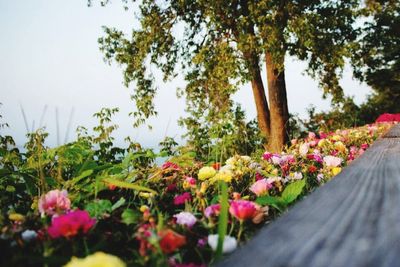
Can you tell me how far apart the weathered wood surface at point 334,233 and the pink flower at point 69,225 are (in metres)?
0.38

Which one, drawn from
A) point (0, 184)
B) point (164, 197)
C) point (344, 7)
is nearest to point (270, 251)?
point (164, 197)

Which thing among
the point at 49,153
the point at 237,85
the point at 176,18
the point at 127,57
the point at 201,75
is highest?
the point at 176,18

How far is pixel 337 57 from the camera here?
855 centimetres

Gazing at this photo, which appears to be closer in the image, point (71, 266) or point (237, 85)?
point (71, 266)

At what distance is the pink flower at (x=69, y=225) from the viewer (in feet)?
2.42

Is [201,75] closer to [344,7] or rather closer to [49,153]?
[344,7]

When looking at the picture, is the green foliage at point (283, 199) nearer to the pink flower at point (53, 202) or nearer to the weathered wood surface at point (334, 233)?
the weathered wood surface at point (334, 233)

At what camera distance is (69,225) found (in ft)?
2.45

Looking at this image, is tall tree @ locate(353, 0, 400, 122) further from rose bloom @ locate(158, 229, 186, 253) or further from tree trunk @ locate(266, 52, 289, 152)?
rose bloom @ locate(158, 229, 186, 253)

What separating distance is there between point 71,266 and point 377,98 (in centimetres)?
2835

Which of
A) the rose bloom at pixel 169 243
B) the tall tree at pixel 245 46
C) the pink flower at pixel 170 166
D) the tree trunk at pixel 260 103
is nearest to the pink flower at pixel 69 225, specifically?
the rose bloom at pixel 169 243

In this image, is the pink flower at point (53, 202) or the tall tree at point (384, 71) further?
the tall tree at point (384, 71)

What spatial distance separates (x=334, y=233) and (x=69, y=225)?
505mm

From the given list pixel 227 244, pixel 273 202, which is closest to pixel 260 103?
pixel 273 202
